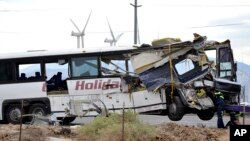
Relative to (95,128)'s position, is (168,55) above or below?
above

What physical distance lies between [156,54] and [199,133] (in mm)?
5014

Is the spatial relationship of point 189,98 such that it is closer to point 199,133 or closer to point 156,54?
point 156,54

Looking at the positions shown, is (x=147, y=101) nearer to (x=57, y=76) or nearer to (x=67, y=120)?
(x=57, y=76)

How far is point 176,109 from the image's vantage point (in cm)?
1694

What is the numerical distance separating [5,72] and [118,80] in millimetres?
4616

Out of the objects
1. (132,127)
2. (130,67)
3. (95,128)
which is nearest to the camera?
(132,127)

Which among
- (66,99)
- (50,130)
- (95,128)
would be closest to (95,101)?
(66,99)

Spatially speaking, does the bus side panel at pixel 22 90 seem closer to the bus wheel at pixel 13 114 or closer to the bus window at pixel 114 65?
the bus wheel at pixel 13 114

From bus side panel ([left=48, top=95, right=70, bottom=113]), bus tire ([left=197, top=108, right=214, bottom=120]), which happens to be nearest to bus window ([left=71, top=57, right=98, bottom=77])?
bus side panel ([left=48, top=95, right=70, bottom=113])

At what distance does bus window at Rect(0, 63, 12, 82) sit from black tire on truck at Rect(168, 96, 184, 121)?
6.39 m

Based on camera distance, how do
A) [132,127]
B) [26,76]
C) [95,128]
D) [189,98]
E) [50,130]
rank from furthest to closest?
[26,76], [189,98], [50,130], [95,128], [132,127]

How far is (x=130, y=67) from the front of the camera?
17906mm

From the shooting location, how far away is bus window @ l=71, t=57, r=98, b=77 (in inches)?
720

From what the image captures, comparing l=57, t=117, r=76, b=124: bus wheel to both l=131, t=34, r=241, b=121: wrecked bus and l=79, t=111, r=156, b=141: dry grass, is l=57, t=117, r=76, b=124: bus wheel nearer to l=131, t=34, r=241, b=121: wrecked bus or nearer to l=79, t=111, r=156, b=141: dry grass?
l=131, t=34, r=241, b=121: wrecked bus
